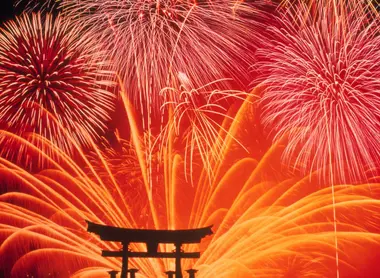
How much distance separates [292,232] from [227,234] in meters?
1.72

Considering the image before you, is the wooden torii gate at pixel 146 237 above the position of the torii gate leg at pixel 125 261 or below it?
above

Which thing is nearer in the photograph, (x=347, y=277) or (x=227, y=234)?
(x=227, y=234)

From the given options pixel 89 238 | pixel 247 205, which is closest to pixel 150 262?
pixel 89 238

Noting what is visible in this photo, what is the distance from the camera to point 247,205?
1315cm

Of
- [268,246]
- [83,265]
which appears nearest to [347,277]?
[268,246]

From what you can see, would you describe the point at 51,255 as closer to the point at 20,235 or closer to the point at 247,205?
the point at 20,235

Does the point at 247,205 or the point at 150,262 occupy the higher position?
the point at 247,205

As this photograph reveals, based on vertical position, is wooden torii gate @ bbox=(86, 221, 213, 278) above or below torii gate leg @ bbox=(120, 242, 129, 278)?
above

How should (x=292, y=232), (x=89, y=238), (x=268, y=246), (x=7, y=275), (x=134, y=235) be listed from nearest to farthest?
1. (x=134, y=235)
2. (x=268, y=246)
3. (x=292, y=232)
4. (x=89, y=238)
5. (x=7, y=275)

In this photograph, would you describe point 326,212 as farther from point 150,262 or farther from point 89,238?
point 89,238

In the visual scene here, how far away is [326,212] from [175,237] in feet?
17.6

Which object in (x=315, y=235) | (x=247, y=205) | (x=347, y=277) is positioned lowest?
(x=347, y=277)

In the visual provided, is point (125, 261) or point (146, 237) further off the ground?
point (146, 237)

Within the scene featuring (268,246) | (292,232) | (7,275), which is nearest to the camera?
(268,246)
